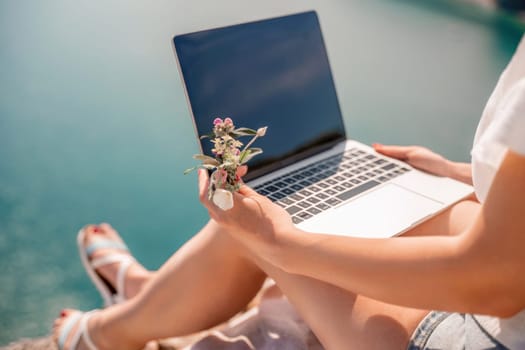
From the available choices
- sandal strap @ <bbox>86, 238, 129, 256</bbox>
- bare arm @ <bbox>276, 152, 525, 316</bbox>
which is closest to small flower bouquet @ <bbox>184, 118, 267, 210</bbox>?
bare arm @ <bbox>276, 152, 525, 316</bbox>

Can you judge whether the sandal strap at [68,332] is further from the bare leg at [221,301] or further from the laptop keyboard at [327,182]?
the laptop keyboard at [327,182]

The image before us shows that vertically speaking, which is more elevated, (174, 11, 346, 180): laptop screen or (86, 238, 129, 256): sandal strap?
(174, 11, 346, 180): laptop screen

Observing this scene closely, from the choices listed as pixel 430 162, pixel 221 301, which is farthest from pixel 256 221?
pixel 430 162

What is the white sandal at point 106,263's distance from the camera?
1146mm

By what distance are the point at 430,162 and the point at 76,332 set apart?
0.80 meters

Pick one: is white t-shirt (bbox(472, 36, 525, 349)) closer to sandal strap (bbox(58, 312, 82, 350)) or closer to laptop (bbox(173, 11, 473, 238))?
laptop (bbox(173, 11, 473, 238))

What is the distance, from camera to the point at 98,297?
1.26m

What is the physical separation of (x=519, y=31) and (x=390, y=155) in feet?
12.1

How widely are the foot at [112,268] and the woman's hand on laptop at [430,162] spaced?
0.61m

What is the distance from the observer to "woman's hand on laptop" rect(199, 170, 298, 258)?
64cm

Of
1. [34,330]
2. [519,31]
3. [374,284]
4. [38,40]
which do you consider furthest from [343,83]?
[519,31]

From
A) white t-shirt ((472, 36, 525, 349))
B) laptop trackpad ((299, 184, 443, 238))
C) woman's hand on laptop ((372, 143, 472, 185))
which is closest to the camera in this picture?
white t-shirt ((472, 36, 525, 349))

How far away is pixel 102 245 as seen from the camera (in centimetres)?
126

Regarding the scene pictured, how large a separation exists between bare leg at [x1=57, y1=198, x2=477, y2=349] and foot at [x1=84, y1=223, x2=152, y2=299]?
0.15 metres
